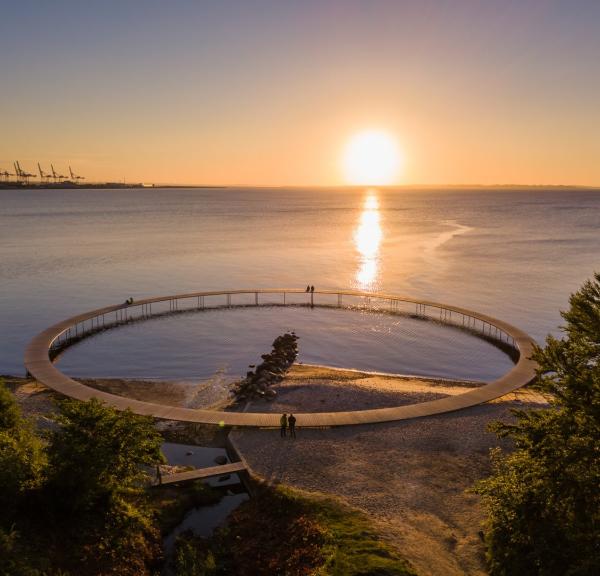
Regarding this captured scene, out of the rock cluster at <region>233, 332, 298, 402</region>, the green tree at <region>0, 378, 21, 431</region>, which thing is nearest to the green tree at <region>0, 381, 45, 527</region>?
the green tree at <region>0, 378, 21, 431</region>

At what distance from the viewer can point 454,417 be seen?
89.4 ft

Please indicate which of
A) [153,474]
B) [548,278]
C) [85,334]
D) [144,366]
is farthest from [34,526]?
[548,278]

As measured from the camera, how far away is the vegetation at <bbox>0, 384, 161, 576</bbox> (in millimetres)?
15547

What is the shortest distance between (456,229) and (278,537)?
153 meters

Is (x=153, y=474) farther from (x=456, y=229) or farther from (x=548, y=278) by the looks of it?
(x=456, y=229)

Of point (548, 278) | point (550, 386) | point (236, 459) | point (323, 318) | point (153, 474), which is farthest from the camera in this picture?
point (548, 278)

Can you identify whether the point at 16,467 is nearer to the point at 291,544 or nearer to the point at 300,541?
the point at 291,544

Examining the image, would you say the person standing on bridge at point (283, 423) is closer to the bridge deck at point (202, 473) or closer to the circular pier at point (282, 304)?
the circular pier at point (282, 304)

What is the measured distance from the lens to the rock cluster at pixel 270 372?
33250 mm

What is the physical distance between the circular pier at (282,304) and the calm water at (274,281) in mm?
2634

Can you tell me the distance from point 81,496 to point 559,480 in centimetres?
1457

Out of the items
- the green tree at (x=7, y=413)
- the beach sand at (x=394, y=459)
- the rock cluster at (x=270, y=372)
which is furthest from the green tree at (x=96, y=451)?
the rock cluster at (x=270, y=372)

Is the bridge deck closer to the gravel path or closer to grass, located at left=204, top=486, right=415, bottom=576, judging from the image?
the gravel path

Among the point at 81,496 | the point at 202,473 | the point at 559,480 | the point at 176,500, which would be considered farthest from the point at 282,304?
the point at 559,480
